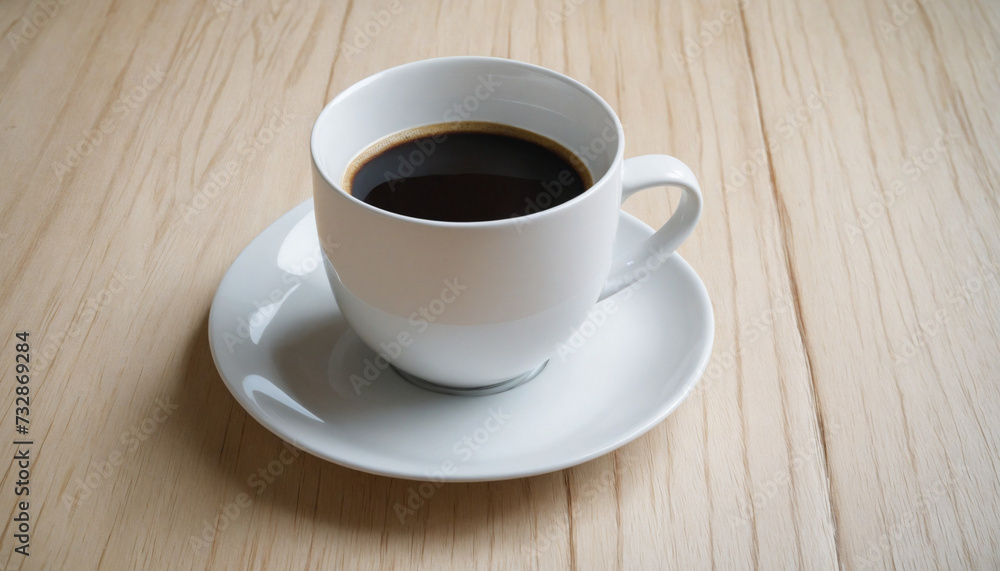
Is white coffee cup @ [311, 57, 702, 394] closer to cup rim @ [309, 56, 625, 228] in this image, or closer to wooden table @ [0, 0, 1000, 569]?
cup rim @ [309, 56, 625, 228]

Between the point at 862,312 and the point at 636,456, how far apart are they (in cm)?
35

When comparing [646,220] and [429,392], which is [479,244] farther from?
[646,220]

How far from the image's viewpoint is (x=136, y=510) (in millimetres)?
703

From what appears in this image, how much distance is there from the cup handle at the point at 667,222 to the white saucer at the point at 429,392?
0.07 m

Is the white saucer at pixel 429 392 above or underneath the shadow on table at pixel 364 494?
above

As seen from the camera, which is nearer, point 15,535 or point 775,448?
point 15,535

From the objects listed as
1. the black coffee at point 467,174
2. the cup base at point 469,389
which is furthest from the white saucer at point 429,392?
the black coffee at point 467,174

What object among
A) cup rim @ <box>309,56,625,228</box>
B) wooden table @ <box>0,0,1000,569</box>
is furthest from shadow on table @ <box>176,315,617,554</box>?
cup rim @ <box>309,56,625,228</box>

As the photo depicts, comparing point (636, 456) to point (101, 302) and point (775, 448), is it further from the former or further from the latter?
point (101, 302)

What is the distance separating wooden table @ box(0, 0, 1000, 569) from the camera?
0.71 metres

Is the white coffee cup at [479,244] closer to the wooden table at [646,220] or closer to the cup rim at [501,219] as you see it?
the cup rim at [501,219]

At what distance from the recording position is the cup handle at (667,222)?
29.5 inches

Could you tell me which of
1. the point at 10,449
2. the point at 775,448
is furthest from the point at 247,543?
the point at 775,448

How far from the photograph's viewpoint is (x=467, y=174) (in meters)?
0.84
